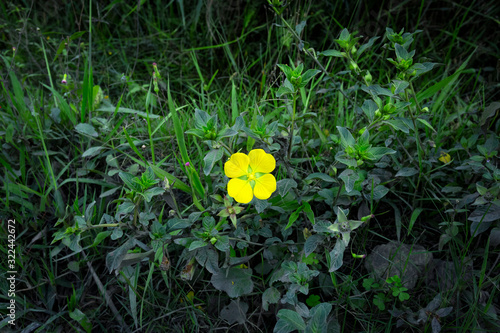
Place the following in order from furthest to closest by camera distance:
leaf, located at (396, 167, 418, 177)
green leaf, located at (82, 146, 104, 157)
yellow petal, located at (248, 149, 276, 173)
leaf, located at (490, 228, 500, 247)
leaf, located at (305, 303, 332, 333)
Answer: green leaf, located at (82, 146, 104, 157)
leaf, located at (396, 167, 418, 177)
leaf, located at (490, 228, 500, 247)
yellow petal, located at (248, 149, 276, 173)
leaf, located at (305, 303, 332, 333)

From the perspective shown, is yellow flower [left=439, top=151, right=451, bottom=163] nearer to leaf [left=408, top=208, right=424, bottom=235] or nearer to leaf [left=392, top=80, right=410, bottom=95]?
leaf [left=408, top=208, right=424, bottom=235]

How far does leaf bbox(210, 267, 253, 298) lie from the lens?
1533 millimetres

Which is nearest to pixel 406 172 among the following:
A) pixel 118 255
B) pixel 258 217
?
pixel 258 217

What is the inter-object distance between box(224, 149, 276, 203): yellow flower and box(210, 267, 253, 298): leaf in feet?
1.31

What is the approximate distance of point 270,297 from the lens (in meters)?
1.49

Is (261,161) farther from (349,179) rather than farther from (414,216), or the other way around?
(414,216)

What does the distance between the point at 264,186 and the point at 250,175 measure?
0.08 metres

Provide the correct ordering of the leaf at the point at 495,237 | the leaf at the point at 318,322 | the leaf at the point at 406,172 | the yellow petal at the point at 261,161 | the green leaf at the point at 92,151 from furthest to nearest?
the green leaf at the point at 92,151, the leaf at the point at 406,172, the leaf at the point at 495,237, the yellow petal at the point at 261,161, the leaf at the point at 318,322

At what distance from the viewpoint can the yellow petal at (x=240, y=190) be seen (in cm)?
133

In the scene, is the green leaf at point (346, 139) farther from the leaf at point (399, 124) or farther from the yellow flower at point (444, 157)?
the yellow flower at point (444, 157)

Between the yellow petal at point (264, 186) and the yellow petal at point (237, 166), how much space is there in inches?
2.8

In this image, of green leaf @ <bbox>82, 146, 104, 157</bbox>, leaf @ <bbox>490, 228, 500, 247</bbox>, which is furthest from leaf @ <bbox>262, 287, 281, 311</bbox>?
green leaf @ <bbox>82, 146, 104, 157</bbox>

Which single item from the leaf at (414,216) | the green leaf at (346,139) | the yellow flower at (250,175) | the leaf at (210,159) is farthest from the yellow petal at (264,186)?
the leaf at (414,216)

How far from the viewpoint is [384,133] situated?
6.68 ft
